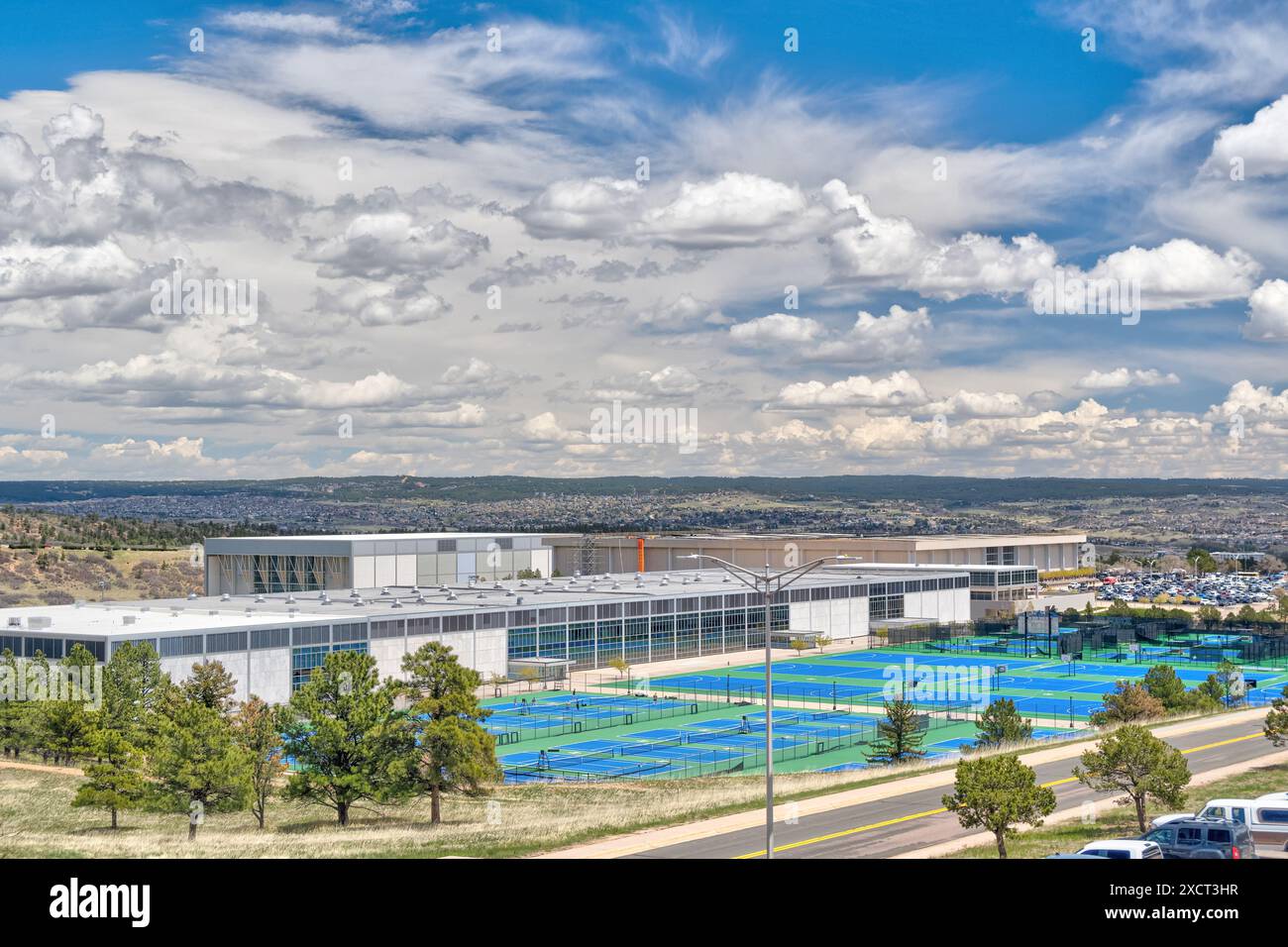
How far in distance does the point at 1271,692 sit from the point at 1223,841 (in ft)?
212

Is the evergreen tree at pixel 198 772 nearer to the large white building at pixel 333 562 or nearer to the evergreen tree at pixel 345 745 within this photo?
the evergreen tree at pixel 345 745

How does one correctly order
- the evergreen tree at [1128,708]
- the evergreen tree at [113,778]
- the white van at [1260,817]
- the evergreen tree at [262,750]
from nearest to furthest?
the white van at [1260,817] → the evergreen tree at [113,778] → the evergreen tree at [262,750] → the evergreen tree at [1128,708]

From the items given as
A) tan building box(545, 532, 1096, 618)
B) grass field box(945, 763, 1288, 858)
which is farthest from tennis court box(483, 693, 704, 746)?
tan building box(545, 532, 1096, 618)

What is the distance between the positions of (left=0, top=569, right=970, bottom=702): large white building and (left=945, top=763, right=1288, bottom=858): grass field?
43792mm

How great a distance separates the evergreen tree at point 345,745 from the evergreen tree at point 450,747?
677 mm

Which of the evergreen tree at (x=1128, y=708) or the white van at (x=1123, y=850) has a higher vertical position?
the white van at (x=1123, y=850)

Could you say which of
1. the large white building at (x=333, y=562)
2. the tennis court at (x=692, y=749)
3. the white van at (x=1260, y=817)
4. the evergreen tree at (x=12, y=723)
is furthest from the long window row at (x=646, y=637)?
the white van at (x=1260, y=817)

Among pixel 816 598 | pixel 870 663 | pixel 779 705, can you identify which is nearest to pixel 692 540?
pixel 816 598

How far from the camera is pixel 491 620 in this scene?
95.8 m

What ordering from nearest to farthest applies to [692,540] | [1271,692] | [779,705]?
[779,705]
[1271,692]
[692,540]

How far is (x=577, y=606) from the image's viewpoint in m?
103

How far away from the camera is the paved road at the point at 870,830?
4097 centimetres

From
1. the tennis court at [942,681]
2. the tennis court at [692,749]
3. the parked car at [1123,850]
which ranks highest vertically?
the parked car at [1123,850]
